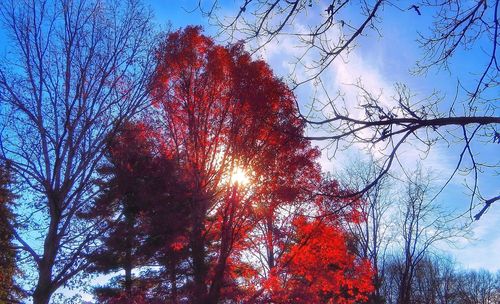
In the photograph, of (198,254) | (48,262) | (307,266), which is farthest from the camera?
(307,266)

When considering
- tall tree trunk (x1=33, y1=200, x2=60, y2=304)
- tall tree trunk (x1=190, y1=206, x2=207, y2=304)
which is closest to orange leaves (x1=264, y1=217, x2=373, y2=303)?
tall tree trunk (x1=190, y1=206, x2=207, y2=304)

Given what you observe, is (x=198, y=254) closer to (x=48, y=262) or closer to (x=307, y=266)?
(x=307, y=266)

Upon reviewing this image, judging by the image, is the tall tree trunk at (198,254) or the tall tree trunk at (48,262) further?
the tall tree trunk at (198,254)

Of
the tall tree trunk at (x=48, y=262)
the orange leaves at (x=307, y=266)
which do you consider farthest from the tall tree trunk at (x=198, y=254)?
the tall tree trunk at (x=48, y=262)

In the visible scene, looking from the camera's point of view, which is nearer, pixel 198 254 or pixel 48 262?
pixel 48 262

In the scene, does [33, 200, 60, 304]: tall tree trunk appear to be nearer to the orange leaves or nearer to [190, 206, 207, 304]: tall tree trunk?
[190, 206, 207, 304]: tall tree trunk

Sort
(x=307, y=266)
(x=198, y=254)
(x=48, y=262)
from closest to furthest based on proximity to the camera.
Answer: (x=48, y=262) < (x=198, y=254) < (x=307, y=266)

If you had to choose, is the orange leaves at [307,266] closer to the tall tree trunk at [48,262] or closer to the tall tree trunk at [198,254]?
the tall tree trunk at [198,254]

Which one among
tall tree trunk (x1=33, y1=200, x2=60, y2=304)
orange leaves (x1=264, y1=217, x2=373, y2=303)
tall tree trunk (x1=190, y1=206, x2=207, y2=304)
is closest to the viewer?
tall tree trunk (x1=33, y1=200, x2=60, y2=304)

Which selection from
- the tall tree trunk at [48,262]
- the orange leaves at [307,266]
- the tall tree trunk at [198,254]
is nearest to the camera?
the tall tree trunk at [48,262]

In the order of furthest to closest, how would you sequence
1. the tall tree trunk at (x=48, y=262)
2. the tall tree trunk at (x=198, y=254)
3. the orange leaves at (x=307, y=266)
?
1. the orange leaves at (x=307, y=266)
2. the tall tree trunk at (x=198, y=254)
3. the tall tree trunk at (x=48, y=262)

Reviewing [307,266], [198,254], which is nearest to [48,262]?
[198,254]

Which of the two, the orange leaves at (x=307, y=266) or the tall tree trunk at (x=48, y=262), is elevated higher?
the orange leaves at (x=307, y=266)

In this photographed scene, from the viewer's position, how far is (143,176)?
1351 centimetres
